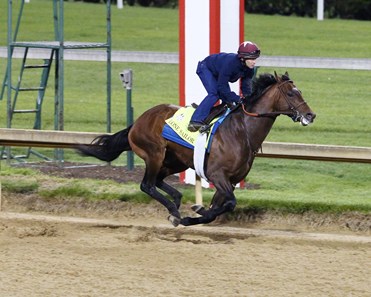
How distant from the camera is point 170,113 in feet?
31.7

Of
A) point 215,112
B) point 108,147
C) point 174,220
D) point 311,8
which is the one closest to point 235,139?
point 215,112

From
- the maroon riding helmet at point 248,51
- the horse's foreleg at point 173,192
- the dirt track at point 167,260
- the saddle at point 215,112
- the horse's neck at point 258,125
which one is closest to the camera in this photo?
the dirt track at point 167,260

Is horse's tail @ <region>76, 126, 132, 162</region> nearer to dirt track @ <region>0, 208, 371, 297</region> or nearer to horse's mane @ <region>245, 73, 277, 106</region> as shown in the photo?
dirt track @ <region>0, 208, 371, 297</region>

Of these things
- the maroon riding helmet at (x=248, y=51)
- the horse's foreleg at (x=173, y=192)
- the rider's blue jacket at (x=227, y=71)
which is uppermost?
the maroon riding helmet at (x=248, y=51)

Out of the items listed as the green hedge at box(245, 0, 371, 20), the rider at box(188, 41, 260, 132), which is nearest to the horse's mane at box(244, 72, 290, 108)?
the rider at box(188, 41, 260, 132)

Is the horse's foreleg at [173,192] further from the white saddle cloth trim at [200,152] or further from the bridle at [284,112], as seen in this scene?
the bridle at [284,112]

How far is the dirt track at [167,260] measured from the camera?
7645mm

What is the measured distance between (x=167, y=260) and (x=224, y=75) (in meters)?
1.62

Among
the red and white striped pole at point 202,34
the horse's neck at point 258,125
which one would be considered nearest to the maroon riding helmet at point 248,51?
the horse's neck at point 258,125

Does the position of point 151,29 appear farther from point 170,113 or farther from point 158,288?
point 158,288

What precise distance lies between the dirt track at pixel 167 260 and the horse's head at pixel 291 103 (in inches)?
41.8

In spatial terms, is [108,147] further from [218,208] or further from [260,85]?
[260,85]

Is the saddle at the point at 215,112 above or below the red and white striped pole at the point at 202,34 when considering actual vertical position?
below

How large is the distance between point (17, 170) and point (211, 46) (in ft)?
7.69
